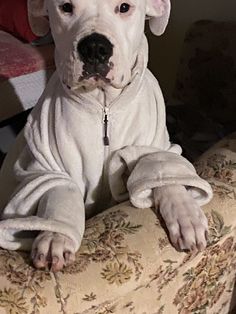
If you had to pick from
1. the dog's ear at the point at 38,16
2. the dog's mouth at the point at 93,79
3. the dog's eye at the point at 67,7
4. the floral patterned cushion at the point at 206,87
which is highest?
the dog's eye at the point at 67,7

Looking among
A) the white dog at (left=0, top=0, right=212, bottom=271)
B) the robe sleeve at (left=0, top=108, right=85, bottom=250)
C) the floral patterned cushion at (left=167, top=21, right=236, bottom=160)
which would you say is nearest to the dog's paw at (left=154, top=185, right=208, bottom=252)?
the white dog at (left=0, top=0, right=212, bottom=271)

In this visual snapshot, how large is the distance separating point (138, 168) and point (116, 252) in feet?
0.66

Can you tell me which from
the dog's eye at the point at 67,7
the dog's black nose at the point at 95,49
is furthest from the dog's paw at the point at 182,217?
the dog's eye at the point at 67,7

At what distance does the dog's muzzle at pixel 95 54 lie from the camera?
1059 mm

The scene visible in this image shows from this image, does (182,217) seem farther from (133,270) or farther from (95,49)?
(95,49)

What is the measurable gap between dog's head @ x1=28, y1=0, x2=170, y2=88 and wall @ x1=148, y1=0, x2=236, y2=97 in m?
0.90

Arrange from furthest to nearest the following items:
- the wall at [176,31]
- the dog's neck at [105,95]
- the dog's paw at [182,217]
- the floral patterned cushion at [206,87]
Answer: the wall at [176,31]
the floral patterned cushion at [206,87]
the dog's neck at [105,95]
the dog's paw at [182,217]

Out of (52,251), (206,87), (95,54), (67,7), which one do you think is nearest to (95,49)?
(95,54)

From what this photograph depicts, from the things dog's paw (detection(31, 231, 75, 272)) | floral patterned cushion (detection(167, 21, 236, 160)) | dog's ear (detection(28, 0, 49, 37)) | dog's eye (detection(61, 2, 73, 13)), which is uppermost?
dog's eye (detection(61, 2, 73, 13))

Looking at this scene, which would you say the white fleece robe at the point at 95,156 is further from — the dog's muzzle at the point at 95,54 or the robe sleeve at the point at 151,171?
the dog's muzzle at the point at 95,54

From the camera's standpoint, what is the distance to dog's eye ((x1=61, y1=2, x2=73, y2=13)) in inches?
43.9

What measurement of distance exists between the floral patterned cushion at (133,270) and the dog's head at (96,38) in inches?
9.8

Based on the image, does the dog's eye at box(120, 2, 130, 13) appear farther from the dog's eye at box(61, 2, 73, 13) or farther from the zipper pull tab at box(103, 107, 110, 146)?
the zipper pull tab at box(103, 107, 110, 146)

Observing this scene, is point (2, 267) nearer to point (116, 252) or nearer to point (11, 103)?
point (116, 252)
